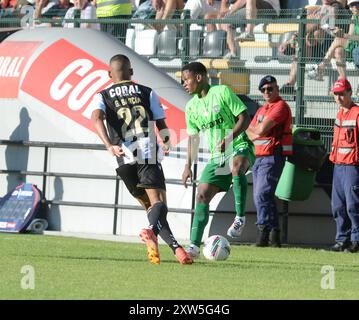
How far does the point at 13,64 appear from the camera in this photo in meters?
18.4

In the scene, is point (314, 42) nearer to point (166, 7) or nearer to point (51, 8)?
point (166, 7)

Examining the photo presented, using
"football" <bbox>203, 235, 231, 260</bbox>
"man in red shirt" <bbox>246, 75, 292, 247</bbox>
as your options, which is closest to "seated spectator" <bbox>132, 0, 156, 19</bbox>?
"man in red shirt" <bbox>246, 75, 292, 247</bbox>

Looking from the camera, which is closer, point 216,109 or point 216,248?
point 216,248

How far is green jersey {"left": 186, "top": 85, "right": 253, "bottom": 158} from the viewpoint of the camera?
44.6ft

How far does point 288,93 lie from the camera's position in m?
17.1

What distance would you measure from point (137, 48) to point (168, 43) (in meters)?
0.75

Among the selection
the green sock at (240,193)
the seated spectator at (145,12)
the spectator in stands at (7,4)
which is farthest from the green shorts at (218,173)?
the spectator in stands at (7,4)

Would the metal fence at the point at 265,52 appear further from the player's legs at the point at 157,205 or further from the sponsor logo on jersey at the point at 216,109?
the player's legs at the point at 157,205

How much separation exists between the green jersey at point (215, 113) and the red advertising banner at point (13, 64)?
5.08 metres

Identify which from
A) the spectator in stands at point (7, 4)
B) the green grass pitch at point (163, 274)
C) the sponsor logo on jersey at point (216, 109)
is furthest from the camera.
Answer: the spectator in stands at point (7, 4)

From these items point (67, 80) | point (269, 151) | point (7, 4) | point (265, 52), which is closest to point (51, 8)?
point (7, 4)

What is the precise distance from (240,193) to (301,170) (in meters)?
1.87

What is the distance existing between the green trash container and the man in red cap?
1.70ft

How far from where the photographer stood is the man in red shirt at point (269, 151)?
15.6 metres
